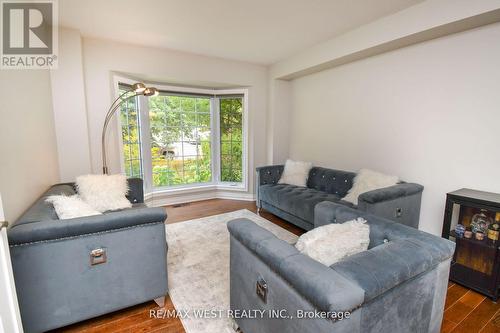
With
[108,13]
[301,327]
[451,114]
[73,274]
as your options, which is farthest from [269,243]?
[108,13]

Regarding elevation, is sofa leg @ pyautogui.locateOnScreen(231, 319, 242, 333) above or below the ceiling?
Answer: below

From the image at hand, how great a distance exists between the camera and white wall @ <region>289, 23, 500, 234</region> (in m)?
2.22

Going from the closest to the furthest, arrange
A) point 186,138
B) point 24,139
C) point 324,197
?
point 24,139 → point 324,197 → point 186,138

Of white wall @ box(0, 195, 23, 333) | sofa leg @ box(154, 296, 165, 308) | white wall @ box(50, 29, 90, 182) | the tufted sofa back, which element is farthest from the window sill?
white wall @ box(0, 195, 23, 333)

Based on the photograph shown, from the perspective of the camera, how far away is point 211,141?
4.88 metres

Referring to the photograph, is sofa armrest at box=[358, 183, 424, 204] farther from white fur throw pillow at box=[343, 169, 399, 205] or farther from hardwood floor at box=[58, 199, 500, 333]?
hardwood floor at box=[58, 199, 500, 333]

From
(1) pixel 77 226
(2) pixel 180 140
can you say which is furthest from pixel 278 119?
(1) pixel 77 226

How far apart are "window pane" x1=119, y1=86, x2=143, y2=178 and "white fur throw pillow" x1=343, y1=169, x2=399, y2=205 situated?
330 cm

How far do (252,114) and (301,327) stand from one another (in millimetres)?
3936

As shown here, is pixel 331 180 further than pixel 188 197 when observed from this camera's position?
No

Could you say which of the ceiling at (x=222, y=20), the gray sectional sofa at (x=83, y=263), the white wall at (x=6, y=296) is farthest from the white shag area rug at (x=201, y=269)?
the ceiling at (x=222, y=20)

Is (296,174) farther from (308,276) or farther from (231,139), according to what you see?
(308,276)

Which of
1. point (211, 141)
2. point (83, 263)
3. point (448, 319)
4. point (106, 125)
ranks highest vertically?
point (106, 125)

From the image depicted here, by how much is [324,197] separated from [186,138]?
2818 mm
